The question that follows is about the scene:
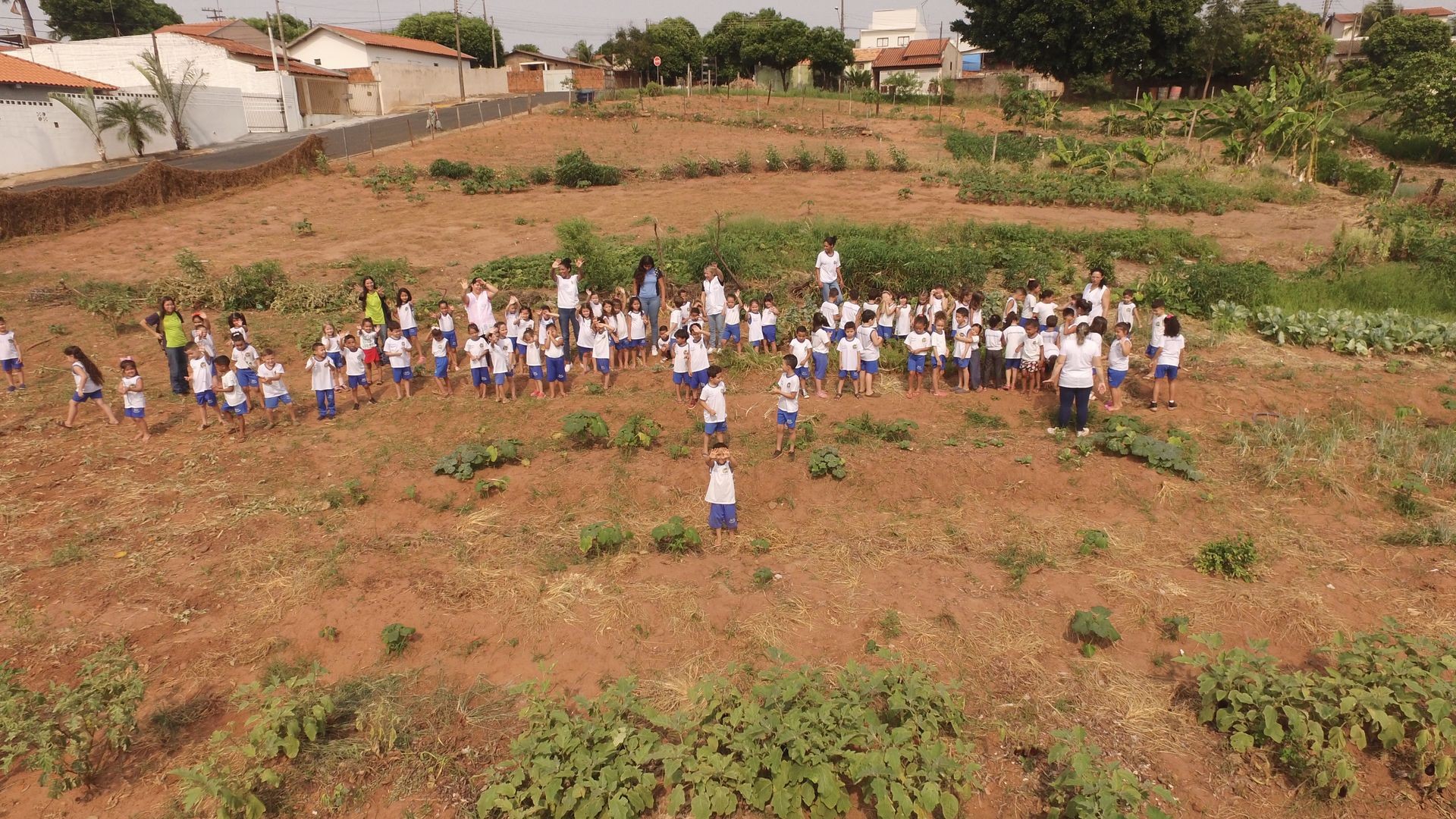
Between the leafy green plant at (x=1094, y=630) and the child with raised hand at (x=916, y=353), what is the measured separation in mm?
5410

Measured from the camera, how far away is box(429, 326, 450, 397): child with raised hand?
1155 cm

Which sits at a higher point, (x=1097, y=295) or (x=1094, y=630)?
(x=1097, y=295)

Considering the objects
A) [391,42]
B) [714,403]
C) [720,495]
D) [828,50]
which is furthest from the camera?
[828,50]

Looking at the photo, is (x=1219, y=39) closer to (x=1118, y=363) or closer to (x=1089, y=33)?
(x=1089, y=33)

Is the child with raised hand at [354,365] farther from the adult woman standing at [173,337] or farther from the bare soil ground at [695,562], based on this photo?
the adult woman standing at [173,337]

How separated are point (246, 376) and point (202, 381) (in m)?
0.51

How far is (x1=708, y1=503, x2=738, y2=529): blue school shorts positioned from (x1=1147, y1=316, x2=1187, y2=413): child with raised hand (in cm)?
638

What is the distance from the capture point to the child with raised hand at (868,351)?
11305 millimetres

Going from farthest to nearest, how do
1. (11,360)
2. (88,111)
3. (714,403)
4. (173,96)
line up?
(173,96)
(88,111)
(11,360)
(714,403)

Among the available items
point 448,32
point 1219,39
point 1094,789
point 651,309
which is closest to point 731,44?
point 448,32

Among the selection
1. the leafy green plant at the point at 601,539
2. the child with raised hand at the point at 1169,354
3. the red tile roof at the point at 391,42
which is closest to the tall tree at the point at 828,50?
the red tile roof at the point at 391,42

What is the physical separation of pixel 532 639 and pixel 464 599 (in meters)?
0.94

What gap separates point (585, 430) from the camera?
1000 cm

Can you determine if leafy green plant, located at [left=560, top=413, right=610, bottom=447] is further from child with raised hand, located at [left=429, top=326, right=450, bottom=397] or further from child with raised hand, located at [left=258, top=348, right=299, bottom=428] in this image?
child with raised hand, located at [left=258, top=348, right=299, bottom=428]
